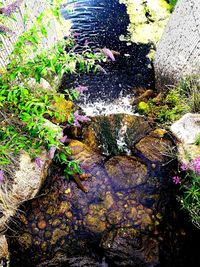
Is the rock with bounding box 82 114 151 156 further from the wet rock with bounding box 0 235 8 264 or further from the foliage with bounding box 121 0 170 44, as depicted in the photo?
the foliage with bounding box 121 0 170 44

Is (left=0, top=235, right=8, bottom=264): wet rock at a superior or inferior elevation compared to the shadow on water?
inferior

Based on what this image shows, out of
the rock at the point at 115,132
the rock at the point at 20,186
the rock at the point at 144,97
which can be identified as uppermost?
the rock at the point at 20,186

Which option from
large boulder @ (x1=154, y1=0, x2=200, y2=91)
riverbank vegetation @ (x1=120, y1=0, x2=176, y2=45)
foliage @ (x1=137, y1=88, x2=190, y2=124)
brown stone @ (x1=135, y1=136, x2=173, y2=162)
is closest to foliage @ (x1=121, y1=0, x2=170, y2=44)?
riverbank vegetation @ (x1=120, y1=0, x2=176, y2=45)

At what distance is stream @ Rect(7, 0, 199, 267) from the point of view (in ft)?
9.82

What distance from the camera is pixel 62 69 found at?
6.98 feet

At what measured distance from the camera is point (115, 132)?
13.9ft

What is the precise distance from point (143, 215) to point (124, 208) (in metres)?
0.26

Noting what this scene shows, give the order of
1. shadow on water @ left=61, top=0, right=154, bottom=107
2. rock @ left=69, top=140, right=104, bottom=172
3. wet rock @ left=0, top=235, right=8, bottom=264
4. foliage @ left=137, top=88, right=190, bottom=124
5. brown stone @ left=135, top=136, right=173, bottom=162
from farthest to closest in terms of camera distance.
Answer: shadow on water @ left=61, top=0, right=154, bottom=107
foliage @ left=137, top=88, right=190, bottom=124
brown stone @ left=135, top=136, right=173, bottom=162
rock @ left=69, top=140, right=104, bottom=172
wet rock @ left=0, top=235, right=8, bottom=264

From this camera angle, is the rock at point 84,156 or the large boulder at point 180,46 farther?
the large boulder at point 180,46

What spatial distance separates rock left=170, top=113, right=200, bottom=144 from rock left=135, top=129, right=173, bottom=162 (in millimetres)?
235

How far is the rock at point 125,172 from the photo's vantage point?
11.6 ft

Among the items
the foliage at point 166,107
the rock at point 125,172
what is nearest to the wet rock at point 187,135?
the foliage at point 166,107

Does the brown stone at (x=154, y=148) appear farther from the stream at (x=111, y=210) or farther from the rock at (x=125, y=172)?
the rock at (x=125, y=172)

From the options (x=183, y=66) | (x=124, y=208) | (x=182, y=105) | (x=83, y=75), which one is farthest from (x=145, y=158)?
(x=83, y=75)
